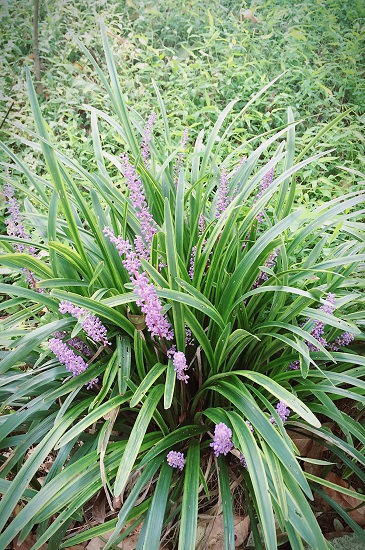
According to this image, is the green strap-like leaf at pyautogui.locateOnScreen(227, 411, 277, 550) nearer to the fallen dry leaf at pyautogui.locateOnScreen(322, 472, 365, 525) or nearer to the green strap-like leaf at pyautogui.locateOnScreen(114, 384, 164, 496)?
the green strap-like leaf at pyautogui.locateOnScreen(114, 384, 164, 496)

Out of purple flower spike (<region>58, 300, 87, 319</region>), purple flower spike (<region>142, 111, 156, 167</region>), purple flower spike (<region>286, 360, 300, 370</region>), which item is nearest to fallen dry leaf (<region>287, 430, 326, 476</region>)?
purple flower spike (<region>286, 360, 300, 370</region>)

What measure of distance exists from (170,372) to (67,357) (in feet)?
0.95

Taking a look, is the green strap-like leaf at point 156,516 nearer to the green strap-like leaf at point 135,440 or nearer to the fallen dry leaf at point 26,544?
the green strap-like leaf at point 135,440

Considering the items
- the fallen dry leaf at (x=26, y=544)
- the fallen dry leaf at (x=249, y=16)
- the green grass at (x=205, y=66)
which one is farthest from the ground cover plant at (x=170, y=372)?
the fallen dry leaf at (x=249, y=16)

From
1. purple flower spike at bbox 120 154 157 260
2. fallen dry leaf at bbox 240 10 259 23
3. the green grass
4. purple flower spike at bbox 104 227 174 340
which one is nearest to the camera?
purple flower spike at bbox 104 227 174 340

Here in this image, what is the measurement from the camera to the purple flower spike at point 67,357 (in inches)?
56.4

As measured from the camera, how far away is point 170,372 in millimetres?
1503

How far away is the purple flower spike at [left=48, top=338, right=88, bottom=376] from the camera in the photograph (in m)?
1.43

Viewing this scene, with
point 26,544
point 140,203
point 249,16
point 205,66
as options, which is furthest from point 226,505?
point 249,16

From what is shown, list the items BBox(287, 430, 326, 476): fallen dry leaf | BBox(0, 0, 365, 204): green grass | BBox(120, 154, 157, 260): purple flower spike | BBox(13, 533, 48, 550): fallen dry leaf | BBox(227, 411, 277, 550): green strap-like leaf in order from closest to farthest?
BBox(227, 411, 277, 550): green strap-like leaf → BBox(120, 154, 157, 260): purple flower spike → BBox(13, 533, 48, 550): fallen dry leaf → BBox(287, 430, 326, 476): fallen dry leaf → BBox(0, 0, 365, 204): green grass

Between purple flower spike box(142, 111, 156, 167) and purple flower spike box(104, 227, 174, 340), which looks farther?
purple flower spike box(142, 111, 156, 167)

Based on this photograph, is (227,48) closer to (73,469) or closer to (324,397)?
(324,397)

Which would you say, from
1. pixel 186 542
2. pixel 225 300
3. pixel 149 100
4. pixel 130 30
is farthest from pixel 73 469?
pixel 130 30

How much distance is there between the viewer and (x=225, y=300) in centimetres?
162
